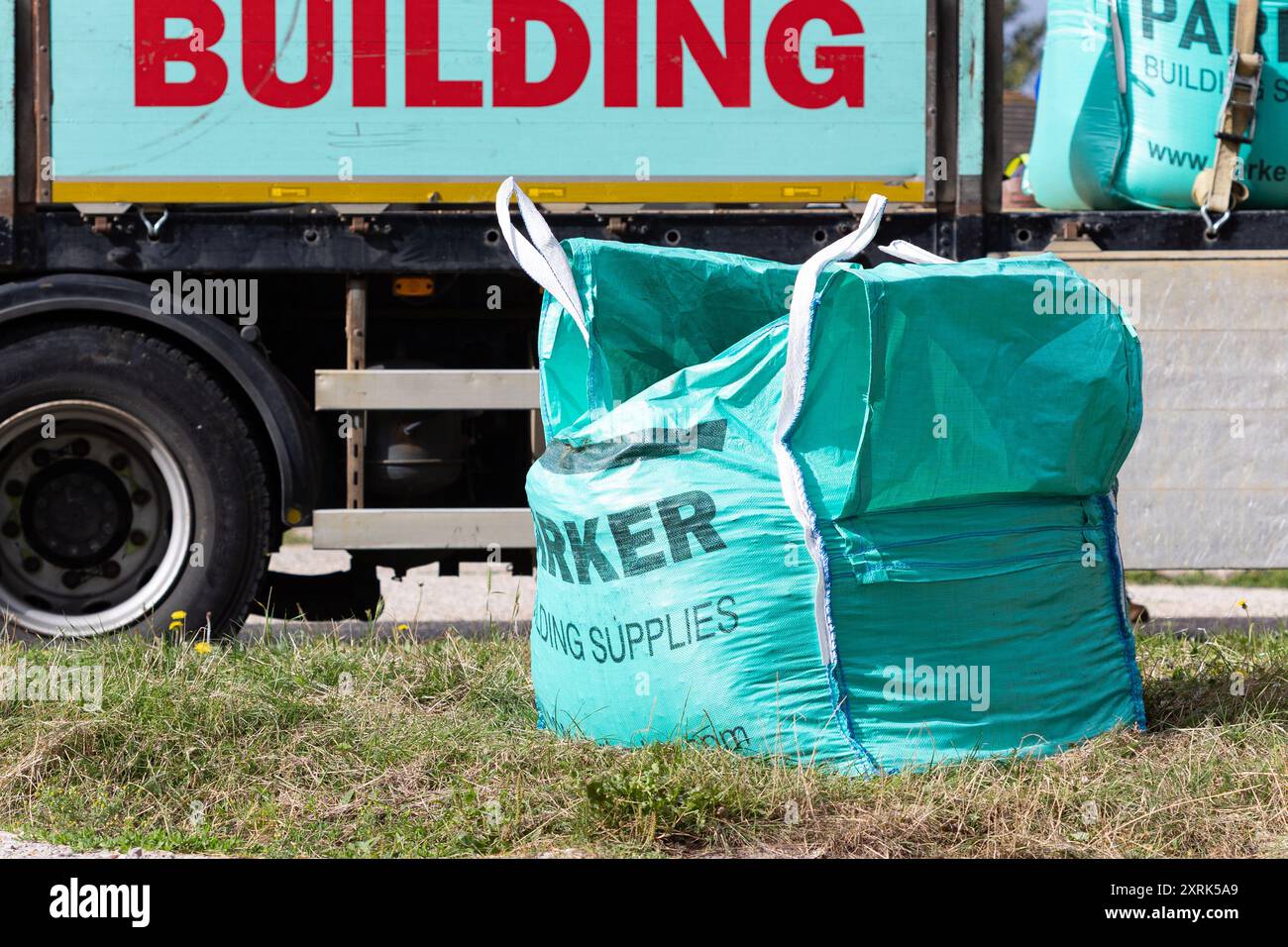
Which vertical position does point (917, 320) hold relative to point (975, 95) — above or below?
below

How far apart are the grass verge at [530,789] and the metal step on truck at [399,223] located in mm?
1096

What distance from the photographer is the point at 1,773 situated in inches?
141

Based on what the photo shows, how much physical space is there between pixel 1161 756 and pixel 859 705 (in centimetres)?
80

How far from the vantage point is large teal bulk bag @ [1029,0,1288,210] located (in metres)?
5.04

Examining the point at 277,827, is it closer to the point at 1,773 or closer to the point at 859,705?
the point at 1,773

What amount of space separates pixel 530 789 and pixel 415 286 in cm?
239

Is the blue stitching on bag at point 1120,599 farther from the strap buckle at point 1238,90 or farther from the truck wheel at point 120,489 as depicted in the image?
the truck wheel at point 120,489

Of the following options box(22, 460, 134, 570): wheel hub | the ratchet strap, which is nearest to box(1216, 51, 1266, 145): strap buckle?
the ratchet strap

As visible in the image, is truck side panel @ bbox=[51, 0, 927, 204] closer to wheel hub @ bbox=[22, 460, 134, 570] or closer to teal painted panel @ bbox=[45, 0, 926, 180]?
teal painted panel @ bbox=[45, 0, 926, 180]

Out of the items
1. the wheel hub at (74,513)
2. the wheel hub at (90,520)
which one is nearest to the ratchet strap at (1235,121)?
the wheel hub at (90,520)

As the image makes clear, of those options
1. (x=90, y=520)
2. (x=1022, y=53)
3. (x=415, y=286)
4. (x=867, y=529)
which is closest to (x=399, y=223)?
(x=415, y=286)

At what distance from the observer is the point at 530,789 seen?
3414 mm

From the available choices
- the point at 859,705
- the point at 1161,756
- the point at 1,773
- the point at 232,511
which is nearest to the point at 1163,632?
the point at 1161,756

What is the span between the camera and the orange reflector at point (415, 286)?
17.2 ft
